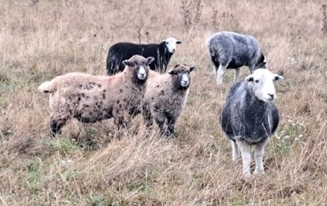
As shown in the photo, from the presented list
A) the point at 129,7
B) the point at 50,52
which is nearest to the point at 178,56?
the point at 50,52

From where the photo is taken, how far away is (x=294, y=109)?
7.65 metres

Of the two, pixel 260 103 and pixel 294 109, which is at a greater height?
pixel 260 103

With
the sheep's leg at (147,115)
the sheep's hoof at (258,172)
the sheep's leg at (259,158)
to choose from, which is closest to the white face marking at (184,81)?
the sheep's leg at (147,115)

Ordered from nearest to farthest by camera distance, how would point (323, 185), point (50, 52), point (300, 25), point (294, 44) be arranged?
1. point (323, 185)
2. point (50, 52)
3. point (294, 44)
4. point (300, 25)

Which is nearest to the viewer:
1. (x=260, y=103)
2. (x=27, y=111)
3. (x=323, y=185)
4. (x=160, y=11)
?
(x=323, y=185)

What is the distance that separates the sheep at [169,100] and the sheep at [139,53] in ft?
8.46

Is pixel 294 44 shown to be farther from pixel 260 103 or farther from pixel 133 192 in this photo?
pixel 133 192

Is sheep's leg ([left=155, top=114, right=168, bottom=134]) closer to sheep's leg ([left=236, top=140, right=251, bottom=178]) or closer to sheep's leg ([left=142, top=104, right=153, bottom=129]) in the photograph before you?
sheep's leg ([left=142, top=104, right=153, bottom=129])

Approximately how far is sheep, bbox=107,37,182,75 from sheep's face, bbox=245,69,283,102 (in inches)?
169

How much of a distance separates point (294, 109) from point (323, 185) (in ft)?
9.01

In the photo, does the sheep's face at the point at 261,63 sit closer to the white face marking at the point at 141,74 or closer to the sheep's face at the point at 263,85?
the white face marking at the point at 141,74

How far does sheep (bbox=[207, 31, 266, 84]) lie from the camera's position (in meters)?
10.1

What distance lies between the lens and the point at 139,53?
9.86 m

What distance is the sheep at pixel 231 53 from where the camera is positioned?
10.1 metres
